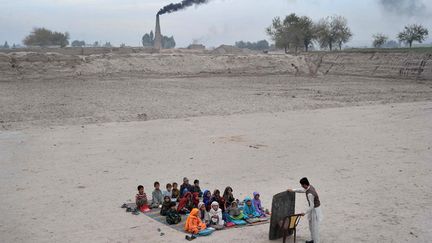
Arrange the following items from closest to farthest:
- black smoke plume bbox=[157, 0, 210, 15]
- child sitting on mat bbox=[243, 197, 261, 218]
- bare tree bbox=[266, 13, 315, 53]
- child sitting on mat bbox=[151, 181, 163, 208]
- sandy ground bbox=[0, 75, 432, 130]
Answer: child sitting on mat bbox=[243, 197, 261, 218] < child sitting on mat bbox=[151, 181, 163, 208] < sandy ground bbox=[0, 75, 432, 130] < black smoke plume bbox=[157, 0, 210, 15] < bare tree bbox=[266, 13, 315, 53]

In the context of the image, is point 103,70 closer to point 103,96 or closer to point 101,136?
point 103,96

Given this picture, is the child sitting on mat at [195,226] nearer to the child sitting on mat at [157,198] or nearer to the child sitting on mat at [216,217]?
the child sitting on mat at [216,217]

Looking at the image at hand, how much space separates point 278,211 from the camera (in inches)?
376

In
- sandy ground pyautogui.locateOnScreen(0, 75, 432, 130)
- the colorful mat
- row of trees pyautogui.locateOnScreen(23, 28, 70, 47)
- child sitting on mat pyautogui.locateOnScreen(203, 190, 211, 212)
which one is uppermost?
row of trees pyautogui.locateOnScreen(23, 28, 70, 47)

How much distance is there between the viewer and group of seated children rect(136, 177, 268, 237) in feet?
33.2

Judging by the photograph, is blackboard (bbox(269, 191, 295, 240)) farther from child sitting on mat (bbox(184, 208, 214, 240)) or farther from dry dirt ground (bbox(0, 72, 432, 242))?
child sitting on mat (bbox(184, 208, 214, 240))

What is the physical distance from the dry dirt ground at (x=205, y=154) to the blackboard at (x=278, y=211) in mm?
270

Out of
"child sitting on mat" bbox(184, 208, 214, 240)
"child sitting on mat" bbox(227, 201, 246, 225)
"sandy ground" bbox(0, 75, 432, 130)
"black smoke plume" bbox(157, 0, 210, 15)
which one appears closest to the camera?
"child sitting on mat" bbox(184, 208, 214, 240)

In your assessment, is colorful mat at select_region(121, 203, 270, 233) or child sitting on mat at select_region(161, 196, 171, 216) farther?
child sitting on mat at select_region(161, 196, 171, 216)

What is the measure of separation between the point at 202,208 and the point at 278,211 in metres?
1.69

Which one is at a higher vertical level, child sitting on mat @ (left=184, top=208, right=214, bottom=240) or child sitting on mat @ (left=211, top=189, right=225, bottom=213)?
child sitting on mat @ (left=211, top=189, right=225, bottom=213)

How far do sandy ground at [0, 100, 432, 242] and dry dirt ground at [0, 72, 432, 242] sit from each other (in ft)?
0.12

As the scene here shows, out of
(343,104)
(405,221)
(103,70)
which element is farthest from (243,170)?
(103,70)

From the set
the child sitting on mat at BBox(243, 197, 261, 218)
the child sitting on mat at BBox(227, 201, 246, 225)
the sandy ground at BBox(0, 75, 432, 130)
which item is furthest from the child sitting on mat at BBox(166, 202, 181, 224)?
the sandy ground at BBox(0, 75, 432, 130)
